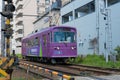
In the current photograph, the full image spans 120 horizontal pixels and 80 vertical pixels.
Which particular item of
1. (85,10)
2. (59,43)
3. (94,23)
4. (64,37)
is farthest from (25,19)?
(59,43)

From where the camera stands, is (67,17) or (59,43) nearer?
(59,43)

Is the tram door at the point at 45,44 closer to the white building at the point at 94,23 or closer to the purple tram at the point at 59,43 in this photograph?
the purple tram at the point at 59,43

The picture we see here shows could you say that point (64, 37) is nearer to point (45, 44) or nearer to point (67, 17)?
point (45, 44)

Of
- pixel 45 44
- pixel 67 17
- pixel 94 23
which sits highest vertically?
pixel 67 17

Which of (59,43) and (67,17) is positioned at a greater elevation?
(67,17)

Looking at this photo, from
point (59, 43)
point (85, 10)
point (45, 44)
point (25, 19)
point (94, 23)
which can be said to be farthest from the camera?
point (25, 19)

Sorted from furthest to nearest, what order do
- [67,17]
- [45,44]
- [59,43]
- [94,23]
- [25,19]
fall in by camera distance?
[25,19] < [67,17] < [94,23] < [45,44] < [59,43]

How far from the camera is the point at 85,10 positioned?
1736 inches

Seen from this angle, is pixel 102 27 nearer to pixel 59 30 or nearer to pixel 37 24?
pixel 59 30

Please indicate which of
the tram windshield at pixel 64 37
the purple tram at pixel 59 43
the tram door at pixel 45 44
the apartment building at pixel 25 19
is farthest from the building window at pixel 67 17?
the apartment building at pixel 25 19

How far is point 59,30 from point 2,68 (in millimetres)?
15191

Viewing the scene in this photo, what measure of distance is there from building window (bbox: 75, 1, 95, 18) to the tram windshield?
13.4 meters

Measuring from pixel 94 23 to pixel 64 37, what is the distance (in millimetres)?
12160

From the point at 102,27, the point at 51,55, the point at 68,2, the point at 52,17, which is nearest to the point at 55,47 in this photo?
the point at 51,55
